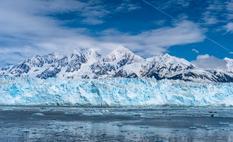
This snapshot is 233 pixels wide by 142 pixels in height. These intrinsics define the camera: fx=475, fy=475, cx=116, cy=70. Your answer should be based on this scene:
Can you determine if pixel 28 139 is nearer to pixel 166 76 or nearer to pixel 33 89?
pixel 33 89

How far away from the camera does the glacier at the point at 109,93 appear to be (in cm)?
7900

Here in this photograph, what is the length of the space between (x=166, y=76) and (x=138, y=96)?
112027 mm

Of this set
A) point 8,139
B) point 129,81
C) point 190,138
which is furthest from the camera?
point 129,81

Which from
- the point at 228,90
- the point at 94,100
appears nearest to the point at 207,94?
the point at 228,90

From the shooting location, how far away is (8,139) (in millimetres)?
22828

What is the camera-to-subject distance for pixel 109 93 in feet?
276

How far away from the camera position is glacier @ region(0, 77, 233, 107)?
79.0 meters

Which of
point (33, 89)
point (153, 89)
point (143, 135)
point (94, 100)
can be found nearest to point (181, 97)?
point (153, 89)

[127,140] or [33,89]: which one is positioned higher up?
[33,89]

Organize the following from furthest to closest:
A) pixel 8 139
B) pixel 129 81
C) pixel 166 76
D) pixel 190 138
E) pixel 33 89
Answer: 1. pixel 166 76
2. pixel 129 81
3. pixel 33 89
4. pixel 190 138
5. pixel 8 139

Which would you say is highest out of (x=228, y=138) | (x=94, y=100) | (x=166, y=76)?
(x=166, y=76)

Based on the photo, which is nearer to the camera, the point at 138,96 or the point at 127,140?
the point at 127,140

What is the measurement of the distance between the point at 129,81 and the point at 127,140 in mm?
67637

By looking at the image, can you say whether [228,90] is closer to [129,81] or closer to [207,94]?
[207,94]
